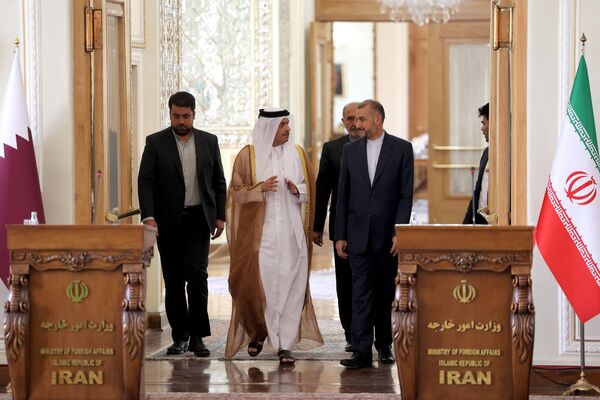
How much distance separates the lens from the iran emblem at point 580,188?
6.52 m

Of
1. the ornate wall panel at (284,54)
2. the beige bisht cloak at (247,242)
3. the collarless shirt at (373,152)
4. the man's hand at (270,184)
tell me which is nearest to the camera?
the collarless shirt at (373,152)

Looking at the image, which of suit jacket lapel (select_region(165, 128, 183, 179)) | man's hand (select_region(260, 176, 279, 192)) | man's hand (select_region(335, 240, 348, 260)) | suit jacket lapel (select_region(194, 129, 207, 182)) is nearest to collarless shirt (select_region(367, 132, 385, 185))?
man's hand (select_region(335, 240, 348, 260))

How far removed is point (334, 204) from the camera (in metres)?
8.18

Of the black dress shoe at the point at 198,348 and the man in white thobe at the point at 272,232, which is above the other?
the man in white thobe at the point at 272,232

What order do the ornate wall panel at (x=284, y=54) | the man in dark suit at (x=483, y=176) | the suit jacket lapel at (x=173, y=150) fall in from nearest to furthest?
the man in dark suit at (x=483, y=176)
the suit jacket lapel at (x=173, y=150)
the ornate wall panel at (x=284, y=54)

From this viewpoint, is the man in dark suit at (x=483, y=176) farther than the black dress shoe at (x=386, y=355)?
Yes

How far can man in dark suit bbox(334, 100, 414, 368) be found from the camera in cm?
751

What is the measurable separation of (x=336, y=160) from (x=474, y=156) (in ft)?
23.2

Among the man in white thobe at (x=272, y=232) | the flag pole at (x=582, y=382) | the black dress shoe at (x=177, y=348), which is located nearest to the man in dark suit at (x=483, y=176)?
the man in white thobe at (x=272, y=232)

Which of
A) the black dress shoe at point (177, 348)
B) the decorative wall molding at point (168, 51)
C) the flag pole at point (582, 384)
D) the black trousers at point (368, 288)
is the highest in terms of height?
the decorative wall molding at point (168, 51)

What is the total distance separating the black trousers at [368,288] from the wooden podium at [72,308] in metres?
2.04

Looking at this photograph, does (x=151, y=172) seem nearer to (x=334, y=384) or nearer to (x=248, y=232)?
(x=248, y=232)

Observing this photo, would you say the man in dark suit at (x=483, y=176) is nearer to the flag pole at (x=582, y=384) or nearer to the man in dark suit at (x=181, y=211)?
the flag pole at (x=582, y=384)

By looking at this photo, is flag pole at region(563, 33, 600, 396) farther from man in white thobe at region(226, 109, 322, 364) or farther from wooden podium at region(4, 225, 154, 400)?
wooden podium at region(4, 225, 154, 400)
